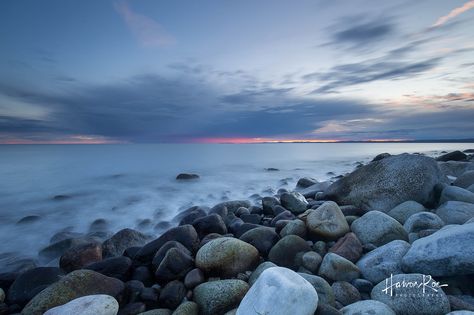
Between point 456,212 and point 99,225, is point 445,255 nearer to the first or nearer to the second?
point 456,212

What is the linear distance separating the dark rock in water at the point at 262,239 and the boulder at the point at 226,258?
474 millimetres

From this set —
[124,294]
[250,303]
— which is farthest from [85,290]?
[250,303]

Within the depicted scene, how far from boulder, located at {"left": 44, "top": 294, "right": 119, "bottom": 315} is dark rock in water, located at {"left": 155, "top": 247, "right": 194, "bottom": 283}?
951 mm

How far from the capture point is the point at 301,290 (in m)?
2.49

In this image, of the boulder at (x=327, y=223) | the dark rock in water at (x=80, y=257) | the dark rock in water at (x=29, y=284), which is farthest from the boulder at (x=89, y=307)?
the boulder at (x=327, y=223)

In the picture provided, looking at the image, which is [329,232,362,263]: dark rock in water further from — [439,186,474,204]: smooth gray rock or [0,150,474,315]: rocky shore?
[439,186,474,204]: smooth gray rock

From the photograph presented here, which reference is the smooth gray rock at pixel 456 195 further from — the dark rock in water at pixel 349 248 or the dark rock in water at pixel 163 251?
the dark rock in water at pixel 163 251

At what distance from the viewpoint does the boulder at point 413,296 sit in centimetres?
261

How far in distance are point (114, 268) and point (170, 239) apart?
1.06 m

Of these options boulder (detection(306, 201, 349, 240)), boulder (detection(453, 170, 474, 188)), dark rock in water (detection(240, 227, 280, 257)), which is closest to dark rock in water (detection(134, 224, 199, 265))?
dark rock in water (detection(240, 227, 280, 257))

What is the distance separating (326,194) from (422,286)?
519 centimetres

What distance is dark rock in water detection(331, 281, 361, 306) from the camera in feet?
10.2

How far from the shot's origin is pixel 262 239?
15.5 ft

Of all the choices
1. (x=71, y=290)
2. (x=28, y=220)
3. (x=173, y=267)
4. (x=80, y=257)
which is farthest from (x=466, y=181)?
(x=28, y=220)
